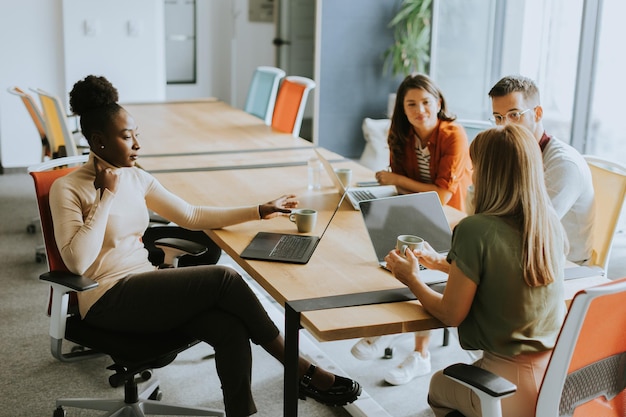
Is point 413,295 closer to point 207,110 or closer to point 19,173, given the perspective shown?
point 207,110

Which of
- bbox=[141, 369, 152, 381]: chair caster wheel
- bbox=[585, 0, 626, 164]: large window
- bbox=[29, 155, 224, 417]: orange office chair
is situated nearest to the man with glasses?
bbox=[29, 155, 224, 417]: orange office chair

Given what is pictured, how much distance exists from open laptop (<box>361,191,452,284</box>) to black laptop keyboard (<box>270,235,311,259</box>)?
0.24m

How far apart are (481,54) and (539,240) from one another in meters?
4.63

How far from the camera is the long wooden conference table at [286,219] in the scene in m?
1.97

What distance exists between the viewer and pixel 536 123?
2748mm

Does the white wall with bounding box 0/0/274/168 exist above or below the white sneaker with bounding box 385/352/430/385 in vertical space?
above

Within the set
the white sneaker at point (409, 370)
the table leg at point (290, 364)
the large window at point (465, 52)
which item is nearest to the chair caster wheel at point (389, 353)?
the white sneaker at point (409, 370)

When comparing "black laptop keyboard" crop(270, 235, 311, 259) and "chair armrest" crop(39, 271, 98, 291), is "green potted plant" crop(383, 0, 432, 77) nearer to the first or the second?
"black laptop keyboard" crop(270, 235, 311, 259)

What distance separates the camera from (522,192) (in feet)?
6.06

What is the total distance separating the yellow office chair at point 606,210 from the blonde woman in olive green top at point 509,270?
0.93 m

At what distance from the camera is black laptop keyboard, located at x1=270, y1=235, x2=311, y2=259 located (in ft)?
7.83

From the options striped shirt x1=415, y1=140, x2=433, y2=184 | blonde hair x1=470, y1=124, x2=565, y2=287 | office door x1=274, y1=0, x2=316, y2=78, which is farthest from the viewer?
office door x1=274, y1=0, x2=316, y2=78

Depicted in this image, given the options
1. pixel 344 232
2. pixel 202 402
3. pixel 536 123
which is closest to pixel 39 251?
pixel 202 402

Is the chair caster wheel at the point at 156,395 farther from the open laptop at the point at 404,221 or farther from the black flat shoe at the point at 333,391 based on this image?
the open laptop at the point at 404,221
